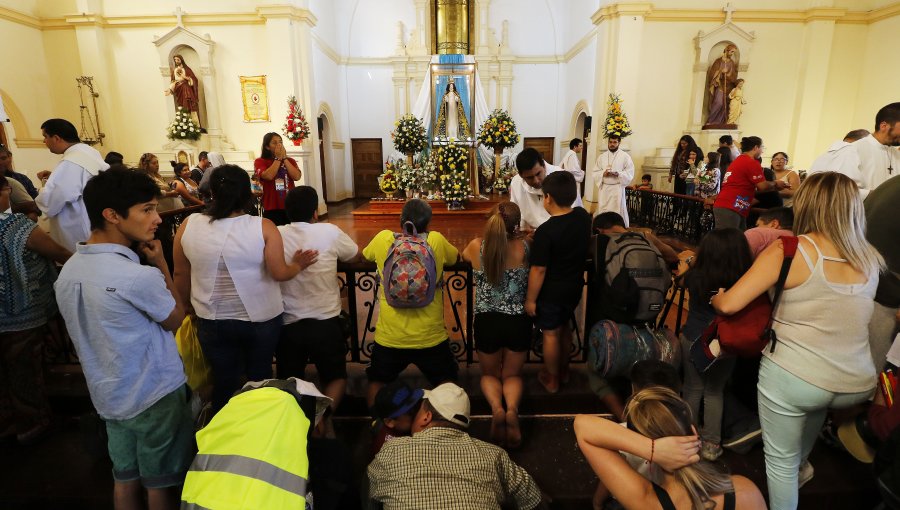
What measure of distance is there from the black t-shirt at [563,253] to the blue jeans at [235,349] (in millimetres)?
1504

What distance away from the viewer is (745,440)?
2.40 meters

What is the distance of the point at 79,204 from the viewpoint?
3.46m

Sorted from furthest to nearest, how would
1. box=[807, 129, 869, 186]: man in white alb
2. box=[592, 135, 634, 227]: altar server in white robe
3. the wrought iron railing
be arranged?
box=[592, 135, 634, 227]: altar server in white robe < box=[807, 129, 869, 186]: man in white alb < the wrought iron railing

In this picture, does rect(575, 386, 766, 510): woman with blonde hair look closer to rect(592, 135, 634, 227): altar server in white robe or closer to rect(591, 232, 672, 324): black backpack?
rect(591, 232, 672, 324): black backpack

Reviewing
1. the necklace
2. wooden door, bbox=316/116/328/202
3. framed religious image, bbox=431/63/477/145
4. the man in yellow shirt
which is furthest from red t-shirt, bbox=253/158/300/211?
wooden door, bbox=316/116/328/202

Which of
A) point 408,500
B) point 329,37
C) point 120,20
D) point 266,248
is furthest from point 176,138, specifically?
point 408,500

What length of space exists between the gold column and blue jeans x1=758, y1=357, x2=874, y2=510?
416 inches

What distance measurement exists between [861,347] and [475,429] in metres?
1.91

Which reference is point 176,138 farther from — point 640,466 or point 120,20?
point 640,466

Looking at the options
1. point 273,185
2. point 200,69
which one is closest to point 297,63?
point 200,69

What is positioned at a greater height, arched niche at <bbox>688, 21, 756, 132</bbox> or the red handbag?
arched niche at <bbox>688, 21, 756, 132</bbox>

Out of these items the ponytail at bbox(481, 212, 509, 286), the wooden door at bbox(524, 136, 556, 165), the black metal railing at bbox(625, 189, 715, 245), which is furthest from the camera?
the wooden door at bbox(524, 136, 556, 165)

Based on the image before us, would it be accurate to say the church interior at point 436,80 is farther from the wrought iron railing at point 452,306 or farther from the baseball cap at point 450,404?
the baseball cap at point 450,404

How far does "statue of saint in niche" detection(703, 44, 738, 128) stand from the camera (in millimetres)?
10016
